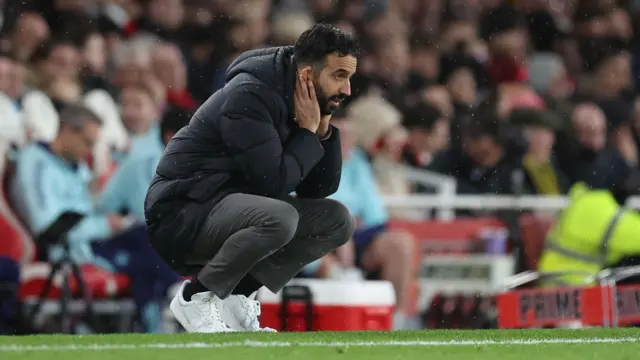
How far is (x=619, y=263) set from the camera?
10.9m

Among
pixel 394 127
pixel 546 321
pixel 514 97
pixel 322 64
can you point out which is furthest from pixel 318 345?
pixel 514 97

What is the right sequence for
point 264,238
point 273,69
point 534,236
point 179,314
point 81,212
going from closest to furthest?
point 264,238 < point 273,69 < point 179,314 < point 81,212 < point 534,236

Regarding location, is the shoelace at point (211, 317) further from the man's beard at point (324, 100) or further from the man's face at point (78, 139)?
the man's face at point (78, 139)

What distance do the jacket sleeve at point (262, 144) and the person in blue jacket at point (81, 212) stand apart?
127 inches

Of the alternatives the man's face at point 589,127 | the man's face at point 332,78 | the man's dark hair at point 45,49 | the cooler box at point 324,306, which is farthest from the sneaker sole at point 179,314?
the man's face at point 589,127

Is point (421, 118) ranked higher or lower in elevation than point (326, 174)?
lower

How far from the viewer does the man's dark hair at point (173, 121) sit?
1136 cm

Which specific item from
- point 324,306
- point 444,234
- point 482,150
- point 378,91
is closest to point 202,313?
point 324,306

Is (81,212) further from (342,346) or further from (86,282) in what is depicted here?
(342,346)

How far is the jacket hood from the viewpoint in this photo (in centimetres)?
745

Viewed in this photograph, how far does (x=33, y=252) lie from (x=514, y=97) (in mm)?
6083

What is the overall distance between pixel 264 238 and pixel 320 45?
2.89 ft

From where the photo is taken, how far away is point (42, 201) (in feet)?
34.7

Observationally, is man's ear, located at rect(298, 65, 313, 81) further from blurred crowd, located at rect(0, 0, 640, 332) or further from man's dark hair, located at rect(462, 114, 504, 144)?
man's dark hair, located at rect(462, 114, 504, 144)
